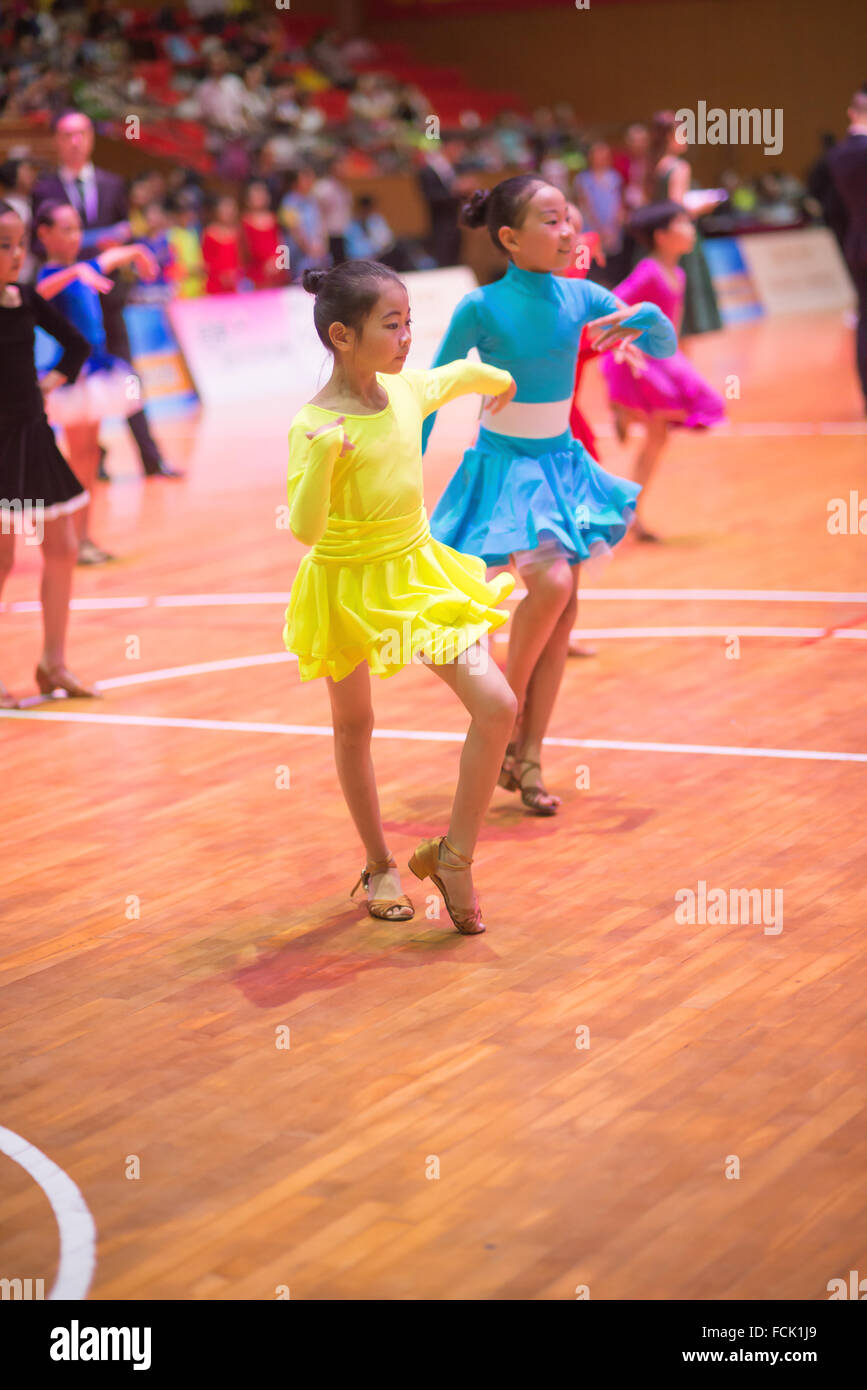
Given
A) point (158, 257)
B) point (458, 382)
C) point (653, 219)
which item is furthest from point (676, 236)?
point (158, 257)

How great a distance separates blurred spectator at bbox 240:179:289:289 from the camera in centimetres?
1633

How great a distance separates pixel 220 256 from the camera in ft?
51.7

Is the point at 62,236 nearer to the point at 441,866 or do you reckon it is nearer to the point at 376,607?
the point at 376,607

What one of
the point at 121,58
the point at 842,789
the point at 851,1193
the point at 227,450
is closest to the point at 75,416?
the point at 227,450

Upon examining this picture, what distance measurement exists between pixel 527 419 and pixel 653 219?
3.60 meters

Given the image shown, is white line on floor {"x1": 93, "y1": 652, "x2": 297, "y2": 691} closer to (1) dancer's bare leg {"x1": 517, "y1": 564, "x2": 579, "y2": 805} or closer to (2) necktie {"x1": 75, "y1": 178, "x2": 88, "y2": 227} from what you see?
(1) dancer's bare leg {"x1": 517, "y1": 564, "x2": 579, "y2": 805}

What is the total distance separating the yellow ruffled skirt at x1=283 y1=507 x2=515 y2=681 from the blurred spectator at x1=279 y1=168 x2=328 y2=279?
1371 cm

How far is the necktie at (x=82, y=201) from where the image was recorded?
8.89 meters

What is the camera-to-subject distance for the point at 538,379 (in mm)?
4641

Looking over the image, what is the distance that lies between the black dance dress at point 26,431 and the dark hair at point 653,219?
3189mm

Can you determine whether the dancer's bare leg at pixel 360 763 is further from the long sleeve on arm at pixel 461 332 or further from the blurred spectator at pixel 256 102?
the blurred spectator at pixel 256 102

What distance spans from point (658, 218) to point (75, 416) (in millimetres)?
2905

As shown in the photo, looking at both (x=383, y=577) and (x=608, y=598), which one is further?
(x=608, y=598)

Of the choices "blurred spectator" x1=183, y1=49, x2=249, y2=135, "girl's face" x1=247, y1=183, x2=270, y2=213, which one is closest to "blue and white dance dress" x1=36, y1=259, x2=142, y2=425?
"girl's face" x1=247, y1=183, x2=270, y2=213
